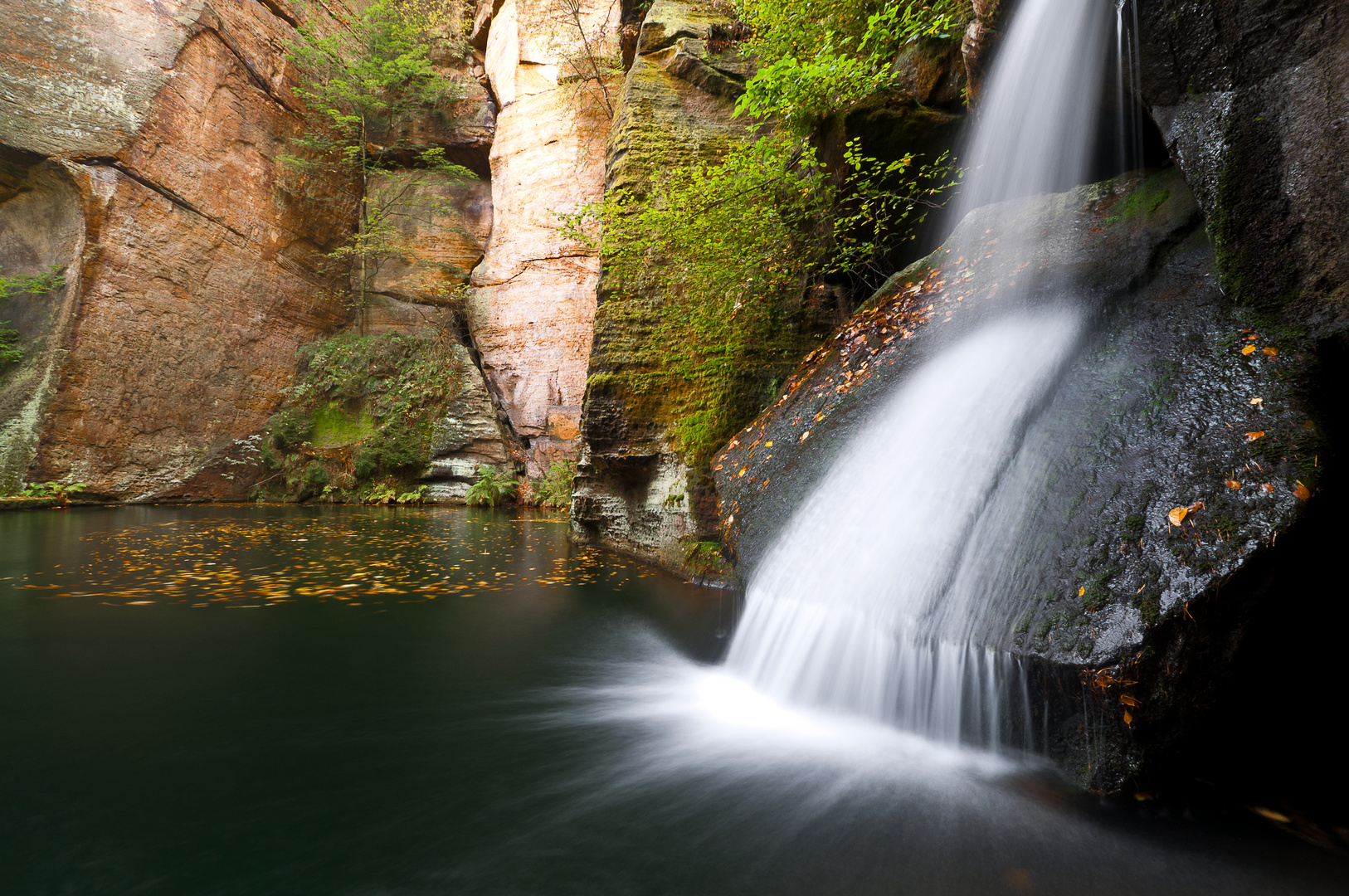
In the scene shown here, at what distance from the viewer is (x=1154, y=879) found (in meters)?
1.55

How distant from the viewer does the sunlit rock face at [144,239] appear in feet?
38.5

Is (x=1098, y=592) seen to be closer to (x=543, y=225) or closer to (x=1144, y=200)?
(x=1144, y=200)

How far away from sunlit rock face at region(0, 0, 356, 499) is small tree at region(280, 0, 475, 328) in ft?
3.18

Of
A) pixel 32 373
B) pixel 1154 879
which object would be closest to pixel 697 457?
pixel 1154 879

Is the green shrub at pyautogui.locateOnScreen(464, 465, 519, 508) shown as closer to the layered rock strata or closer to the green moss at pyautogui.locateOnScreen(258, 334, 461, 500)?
the green moss at pyautogui.locateOnScreen(258, 334, 461, 500)

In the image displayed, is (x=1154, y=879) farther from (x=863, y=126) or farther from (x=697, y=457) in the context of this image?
(x=863, y=126)

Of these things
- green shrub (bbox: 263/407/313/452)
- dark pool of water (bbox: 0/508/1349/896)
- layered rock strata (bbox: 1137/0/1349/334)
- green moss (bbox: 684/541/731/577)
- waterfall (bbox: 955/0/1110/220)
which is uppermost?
waterfall (bbox: 955/0/1110/220)

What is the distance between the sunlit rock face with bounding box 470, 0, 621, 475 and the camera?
14.4 metres

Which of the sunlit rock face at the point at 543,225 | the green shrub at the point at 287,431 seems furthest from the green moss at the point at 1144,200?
the green shrub at the point at 287,431

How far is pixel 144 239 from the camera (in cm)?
1274

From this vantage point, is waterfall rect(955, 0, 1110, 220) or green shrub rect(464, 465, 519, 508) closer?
waterfall rect(955, 0, 1110, 220)

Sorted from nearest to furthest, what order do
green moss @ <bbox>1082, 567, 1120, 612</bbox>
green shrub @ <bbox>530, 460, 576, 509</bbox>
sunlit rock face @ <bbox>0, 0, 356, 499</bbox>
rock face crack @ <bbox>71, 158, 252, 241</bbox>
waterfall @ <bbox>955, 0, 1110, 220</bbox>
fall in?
green moss @ <bbox>1082, 567, 1120, 612</bbox>
waterfall @ <bbox>955, 0, 1110, 220</bbox>
sunlit rock face @ <bbox>0, 0, 356, 499</bbox>
rock face crack @ <bbox>71, 158, 252, 241</bbox>
green shrub @ <bbox>530, 460, 576, 509</bbox>

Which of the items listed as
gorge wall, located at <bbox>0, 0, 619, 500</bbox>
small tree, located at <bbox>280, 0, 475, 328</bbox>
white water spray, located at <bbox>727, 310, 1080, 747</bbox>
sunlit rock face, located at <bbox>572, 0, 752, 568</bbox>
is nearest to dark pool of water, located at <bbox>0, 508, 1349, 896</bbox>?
white water spray, located at <bbox>727, 310, 1080, 747</bbox>

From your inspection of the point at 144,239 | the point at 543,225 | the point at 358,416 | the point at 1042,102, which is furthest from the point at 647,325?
the point at 144,239
